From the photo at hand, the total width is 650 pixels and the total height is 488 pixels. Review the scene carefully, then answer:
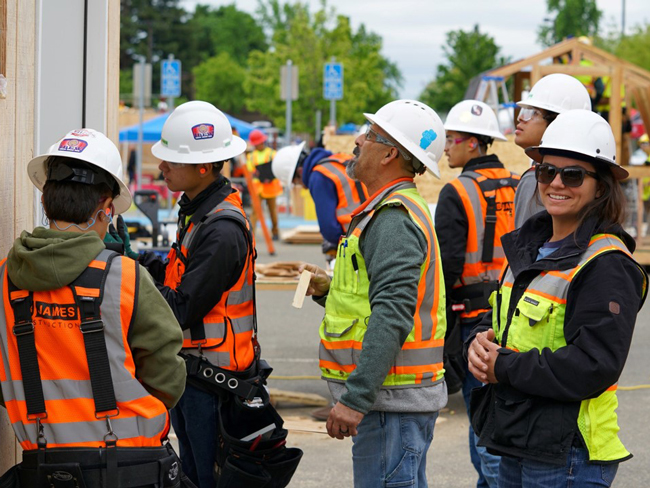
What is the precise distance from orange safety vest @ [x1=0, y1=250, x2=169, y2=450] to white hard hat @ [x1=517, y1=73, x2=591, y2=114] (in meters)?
2.87

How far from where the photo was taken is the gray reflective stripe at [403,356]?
3.43m

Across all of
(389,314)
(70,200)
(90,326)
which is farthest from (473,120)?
(90,326)

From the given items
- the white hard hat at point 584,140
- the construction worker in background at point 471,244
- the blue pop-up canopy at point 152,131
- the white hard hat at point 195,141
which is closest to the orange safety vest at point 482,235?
the construction worker in background at point 471,244

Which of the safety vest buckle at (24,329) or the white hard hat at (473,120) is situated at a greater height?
the white hard hat at (473,120)

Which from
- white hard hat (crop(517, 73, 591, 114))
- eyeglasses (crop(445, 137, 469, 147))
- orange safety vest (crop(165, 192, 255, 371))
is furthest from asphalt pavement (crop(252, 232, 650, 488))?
white hard hat (crop(517, 73, 591, 114))

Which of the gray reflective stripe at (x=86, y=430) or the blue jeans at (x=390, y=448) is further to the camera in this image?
the blue jeans at (x=390, y=448)

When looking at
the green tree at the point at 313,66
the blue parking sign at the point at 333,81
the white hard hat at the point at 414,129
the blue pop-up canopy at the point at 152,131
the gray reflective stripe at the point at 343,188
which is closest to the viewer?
the white hard hat at the point at 414,129

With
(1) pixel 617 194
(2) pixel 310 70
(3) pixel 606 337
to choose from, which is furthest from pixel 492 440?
(2) pixel 310 70

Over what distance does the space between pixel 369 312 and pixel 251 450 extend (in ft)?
3.36

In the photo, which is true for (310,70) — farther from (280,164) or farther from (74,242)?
(74,242)

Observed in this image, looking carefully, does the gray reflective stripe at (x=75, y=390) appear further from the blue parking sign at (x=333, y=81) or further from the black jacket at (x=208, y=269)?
the blue parking sign at (x=333, y=81)

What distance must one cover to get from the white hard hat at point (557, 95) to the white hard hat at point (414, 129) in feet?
5.03

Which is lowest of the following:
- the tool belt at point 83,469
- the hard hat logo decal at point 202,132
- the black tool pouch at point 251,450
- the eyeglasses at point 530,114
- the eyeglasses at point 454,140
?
the black tool pouch at point 251,450

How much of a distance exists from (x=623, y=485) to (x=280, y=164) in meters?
4.34
